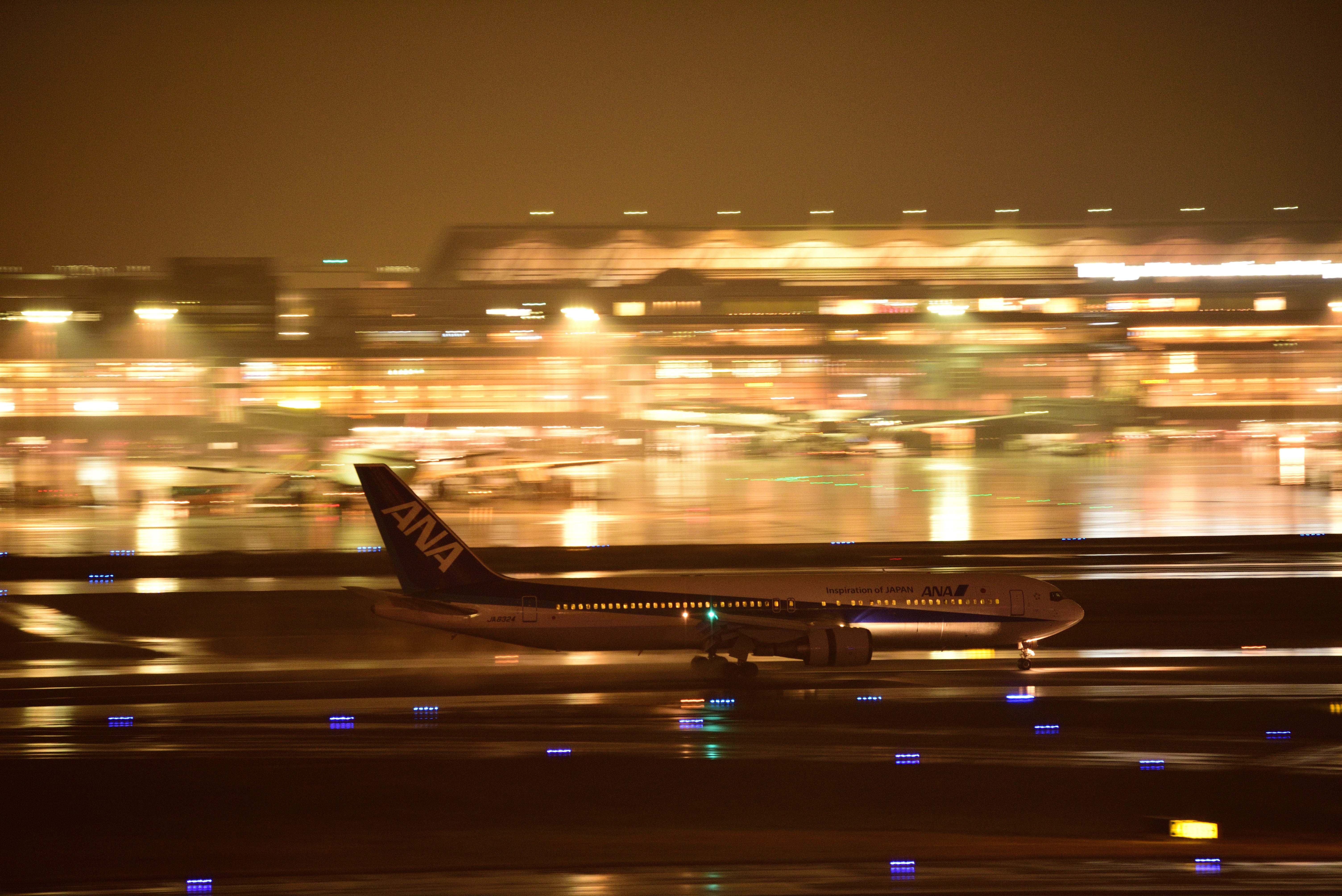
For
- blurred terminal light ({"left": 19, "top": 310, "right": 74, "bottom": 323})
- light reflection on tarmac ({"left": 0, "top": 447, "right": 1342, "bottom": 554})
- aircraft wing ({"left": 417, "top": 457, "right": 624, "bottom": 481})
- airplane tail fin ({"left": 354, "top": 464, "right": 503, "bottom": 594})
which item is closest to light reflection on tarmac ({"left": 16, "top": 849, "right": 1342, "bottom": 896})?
airplane tail fin ({"left": 354, "top": 464, "right": 503, "bottom": 594})

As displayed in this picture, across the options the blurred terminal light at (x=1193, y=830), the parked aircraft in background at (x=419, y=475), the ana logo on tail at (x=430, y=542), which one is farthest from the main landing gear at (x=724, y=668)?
the parked aircraft in background at (x=419, y=475)

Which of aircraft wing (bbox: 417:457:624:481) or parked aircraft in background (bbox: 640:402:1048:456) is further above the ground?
parked aircraft in background (bbox: 640:402:1048:456)

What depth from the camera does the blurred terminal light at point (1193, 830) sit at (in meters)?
13.0

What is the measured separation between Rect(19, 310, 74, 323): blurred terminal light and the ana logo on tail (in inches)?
4726

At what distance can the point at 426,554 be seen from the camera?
70.1ft

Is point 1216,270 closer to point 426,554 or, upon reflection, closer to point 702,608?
point 702,608

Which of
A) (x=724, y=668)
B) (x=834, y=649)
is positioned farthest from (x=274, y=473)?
(x=834, y=649)

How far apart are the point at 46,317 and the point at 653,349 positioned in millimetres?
72765

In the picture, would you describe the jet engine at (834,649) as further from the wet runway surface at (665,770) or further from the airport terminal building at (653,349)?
the airport terminal building at (653,349)

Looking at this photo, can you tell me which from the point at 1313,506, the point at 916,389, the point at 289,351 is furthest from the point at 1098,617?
the point at 289,351

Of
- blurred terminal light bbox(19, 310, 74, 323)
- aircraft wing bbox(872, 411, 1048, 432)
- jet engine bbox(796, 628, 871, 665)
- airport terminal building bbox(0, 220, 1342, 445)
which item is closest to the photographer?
jet engine bbox(796, 628, 871, 665)

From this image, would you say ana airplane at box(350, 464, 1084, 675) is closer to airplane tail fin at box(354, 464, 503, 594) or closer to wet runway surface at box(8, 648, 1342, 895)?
airplane tail fin at box(354, 464, 503, 594)

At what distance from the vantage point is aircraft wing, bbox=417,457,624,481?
199 feet

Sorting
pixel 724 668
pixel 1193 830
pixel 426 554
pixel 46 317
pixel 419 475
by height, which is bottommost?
pixel 1193 830
